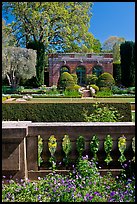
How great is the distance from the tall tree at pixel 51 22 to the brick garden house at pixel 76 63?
1.64m

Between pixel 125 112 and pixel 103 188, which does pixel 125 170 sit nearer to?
pixel 103 188

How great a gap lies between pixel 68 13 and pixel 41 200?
27.7 metres

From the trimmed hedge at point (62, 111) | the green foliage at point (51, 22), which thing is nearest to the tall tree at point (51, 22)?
the green foliage at point (51, 22)

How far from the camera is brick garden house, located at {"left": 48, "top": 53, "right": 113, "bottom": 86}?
2784 cm

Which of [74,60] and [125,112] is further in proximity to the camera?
[74,60]

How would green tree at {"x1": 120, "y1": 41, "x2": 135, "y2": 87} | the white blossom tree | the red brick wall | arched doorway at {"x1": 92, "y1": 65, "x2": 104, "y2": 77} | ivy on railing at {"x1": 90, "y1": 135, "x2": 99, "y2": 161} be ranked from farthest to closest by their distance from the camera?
arched doorway at {"x1": 92, "y1": 65, "x2": 104, "y2": 77} → the red brick wall → green tree at {"x1": 120, "y1": 41, "x2": 135, "y2": 87} → the white blossom tree → ivy on railing at {"x1": 90, "y1": 135, "x2": 99, "y2": 161}

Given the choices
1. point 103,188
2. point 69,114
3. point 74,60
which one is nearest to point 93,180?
point 103,188

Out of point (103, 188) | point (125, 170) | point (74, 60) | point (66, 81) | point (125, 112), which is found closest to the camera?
point (103, 188)

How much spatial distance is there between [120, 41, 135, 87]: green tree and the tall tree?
4734mm

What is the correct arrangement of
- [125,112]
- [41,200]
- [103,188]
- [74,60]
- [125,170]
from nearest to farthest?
[41,200], [103,188], [125,170], [125,112], [74,60]

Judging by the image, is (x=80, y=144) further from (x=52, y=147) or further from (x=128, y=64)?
(x=128, y=64)

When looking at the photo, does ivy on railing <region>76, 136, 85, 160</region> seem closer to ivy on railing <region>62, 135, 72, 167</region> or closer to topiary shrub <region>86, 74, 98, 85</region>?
ivy on railing <region>62, 135, 72, 167</region>

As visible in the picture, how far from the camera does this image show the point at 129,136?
2.93 metres

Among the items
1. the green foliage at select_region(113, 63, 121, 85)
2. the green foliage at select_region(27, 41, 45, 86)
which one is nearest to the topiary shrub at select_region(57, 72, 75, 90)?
the green foliage at select_region(27, 41, 45, 86)
